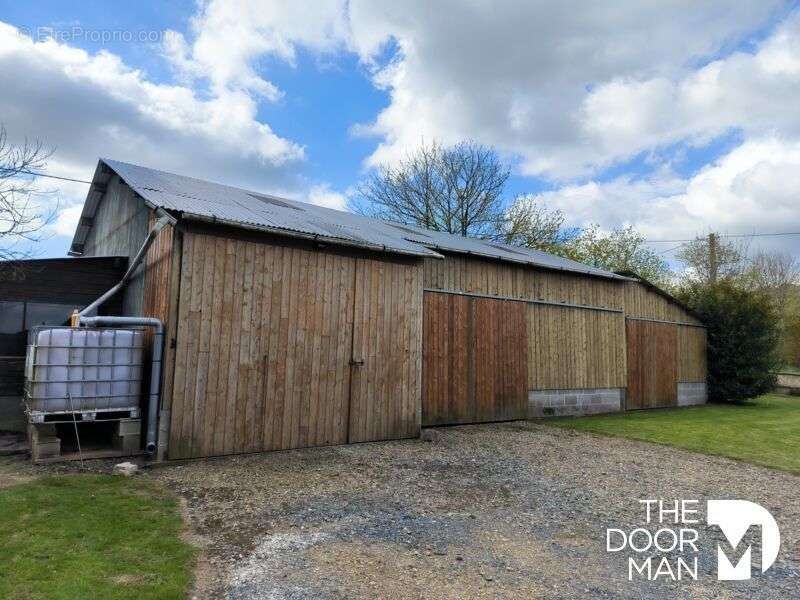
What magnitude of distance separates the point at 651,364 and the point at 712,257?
45.2 feet

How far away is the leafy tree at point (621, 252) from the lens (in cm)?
2569

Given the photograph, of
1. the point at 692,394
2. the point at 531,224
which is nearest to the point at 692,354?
the point at 692,394

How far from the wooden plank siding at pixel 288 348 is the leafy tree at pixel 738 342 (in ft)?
41.2

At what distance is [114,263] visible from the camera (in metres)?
8.90

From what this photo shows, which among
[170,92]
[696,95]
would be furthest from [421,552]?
[696,95]

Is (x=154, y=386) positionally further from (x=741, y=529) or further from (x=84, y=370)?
(x=741, y=529)

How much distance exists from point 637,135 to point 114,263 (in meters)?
14.3

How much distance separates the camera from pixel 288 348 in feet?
21.4

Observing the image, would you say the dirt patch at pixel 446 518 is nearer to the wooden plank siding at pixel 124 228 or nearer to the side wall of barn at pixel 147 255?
the side wall of barn at pixel 147 255

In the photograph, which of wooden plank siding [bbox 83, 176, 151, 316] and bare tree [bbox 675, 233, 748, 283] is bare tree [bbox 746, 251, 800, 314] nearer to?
bare tree [bbox 675, 233, 748, 283]

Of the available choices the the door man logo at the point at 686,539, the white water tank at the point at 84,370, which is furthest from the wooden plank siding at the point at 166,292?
the the door man logo at the point at 686,539

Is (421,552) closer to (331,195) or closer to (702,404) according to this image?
(702,404)

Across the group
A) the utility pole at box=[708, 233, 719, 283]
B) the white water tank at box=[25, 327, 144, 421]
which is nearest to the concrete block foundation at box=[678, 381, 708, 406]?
the utility pole at box=[708, 233, 719, 283]

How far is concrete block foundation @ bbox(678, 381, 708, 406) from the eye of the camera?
47.5 feet
